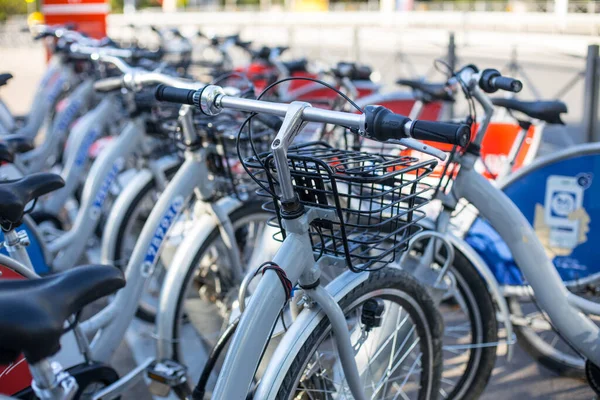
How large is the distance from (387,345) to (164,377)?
772mm

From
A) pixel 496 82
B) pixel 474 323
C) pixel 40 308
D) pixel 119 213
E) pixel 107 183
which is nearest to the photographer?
pixel 40 308

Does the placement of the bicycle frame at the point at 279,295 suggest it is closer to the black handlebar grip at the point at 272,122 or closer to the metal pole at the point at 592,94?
the black handlebar grip at the point at 272,122

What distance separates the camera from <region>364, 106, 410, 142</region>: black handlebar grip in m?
1.46

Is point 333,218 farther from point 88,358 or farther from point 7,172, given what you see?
point 7,172

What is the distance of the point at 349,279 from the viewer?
1.85m

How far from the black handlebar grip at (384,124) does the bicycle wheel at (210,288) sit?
1.28 m

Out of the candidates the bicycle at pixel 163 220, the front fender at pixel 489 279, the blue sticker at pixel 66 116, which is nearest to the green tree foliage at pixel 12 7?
the blue sticker at pixel 66 116

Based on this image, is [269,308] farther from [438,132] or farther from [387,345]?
[387,345]

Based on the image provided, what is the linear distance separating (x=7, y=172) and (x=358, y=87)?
94.2 inches

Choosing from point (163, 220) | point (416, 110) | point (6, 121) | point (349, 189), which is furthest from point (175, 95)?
point (6, 121)

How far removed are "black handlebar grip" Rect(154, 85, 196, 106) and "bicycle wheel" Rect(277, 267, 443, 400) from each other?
684 mm

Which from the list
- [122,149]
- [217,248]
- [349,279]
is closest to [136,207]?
[122,149]

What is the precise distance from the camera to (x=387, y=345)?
216 centimetres

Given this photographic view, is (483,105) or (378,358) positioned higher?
(483,105)
